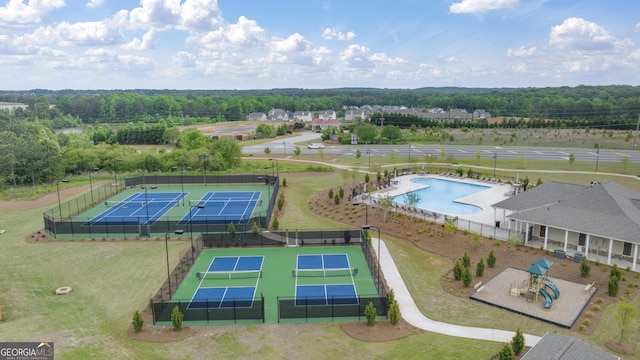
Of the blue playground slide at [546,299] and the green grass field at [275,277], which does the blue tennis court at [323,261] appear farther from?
the blue playground slide at [546,299]

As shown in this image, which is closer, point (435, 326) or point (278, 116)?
point (435, 326)

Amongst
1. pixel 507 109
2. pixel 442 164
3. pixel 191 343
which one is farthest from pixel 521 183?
pixel 507 109

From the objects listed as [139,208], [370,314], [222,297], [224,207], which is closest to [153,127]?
[139,208]

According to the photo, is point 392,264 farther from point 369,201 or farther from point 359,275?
point 369,201

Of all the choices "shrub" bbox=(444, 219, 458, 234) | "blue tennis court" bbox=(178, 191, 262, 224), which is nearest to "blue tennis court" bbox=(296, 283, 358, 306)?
"shrub" bbox=(444, 219, 458, 234)

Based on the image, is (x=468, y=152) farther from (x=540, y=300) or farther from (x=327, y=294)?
(x=327, y=294)

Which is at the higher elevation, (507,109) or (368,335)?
(507,109)
